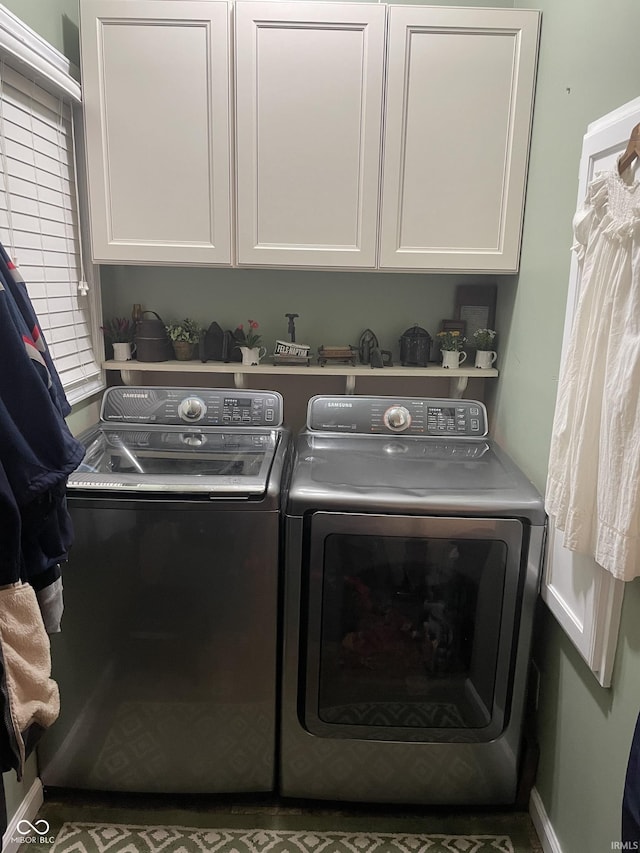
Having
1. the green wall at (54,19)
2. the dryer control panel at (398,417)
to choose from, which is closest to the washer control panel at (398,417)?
the dryer control panel at (398,417)

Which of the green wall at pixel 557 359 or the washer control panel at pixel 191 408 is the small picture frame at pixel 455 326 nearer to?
the green wall at pixel 557 359

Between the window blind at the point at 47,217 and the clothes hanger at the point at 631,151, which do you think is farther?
the window blind at the point at 47,217

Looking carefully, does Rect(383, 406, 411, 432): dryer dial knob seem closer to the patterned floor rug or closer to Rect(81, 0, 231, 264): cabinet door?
Rect(81, 0, 231, 264): cabinet door

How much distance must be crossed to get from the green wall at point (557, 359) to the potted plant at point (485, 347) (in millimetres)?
99

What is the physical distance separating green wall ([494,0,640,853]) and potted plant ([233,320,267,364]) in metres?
0.88

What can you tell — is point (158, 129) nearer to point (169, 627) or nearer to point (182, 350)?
point (182, 350)

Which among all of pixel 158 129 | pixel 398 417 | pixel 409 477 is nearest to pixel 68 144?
pixel 158 129

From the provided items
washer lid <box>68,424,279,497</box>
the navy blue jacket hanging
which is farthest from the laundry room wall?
the navy blue jacket hanging

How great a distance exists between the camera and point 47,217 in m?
1.74

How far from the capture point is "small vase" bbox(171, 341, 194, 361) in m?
→ 2.21

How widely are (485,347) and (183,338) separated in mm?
1081

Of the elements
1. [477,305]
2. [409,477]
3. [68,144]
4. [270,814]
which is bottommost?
[270,814]

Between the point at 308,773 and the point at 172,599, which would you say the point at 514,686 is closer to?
the point at 308,773

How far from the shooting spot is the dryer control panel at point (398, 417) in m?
2.04
